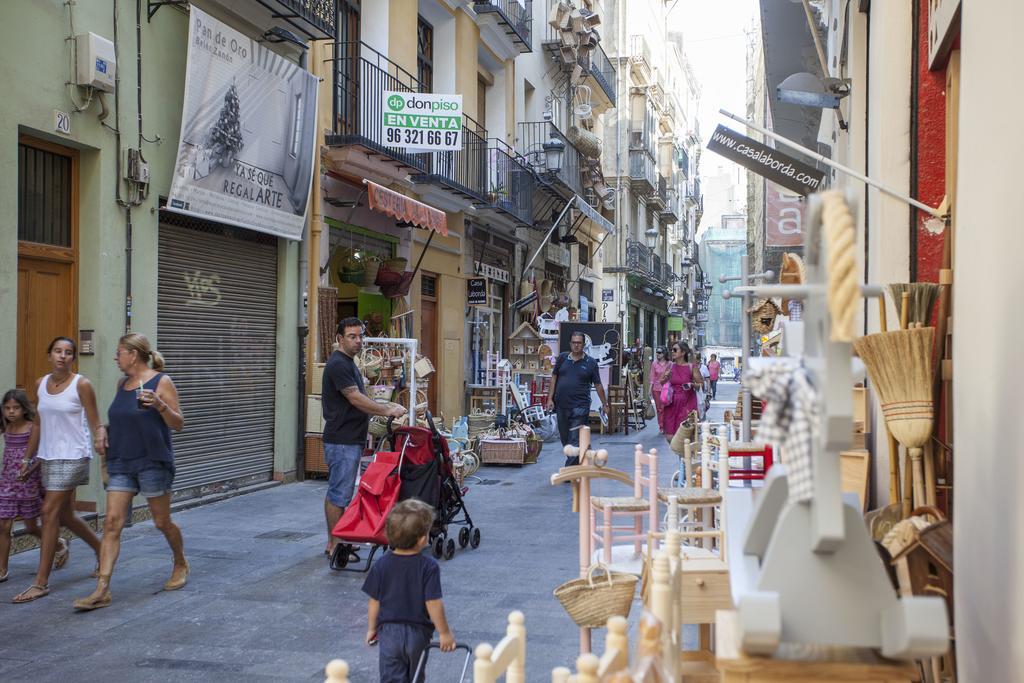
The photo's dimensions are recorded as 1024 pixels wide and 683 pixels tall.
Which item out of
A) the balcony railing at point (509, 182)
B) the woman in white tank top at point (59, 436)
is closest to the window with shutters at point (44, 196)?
the woman in white tank top at point (59, 436)

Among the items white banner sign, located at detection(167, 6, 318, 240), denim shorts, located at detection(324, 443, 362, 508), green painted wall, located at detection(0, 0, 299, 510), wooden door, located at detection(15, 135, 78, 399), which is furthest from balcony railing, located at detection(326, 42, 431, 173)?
denim shorts, located at detection(324, 443, 362, 508)

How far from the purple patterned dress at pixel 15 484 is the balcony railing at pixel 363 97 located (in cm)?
730

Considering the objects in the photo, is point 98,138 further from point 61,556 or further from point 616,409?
point 616,409

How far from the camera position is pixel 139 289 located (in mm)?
9719

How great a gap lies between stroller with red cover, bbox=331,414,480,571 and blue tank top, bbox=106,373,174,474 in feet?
4.61

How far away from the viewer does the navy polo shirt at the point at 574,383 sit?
12.1 m

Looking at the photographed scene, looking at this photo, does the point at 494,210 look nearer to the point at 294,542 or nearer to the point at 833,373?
the point at 294,542

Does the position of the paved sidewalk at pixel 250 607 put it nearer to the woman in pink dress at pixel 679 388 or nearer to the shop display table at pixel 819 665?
the woman in pink dress at pixel 679 388

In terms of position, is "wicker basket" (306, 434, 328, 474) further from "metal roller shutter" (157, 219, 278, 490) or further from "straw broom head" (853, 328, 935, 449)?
"straw broom head" (853, 328, 935, 449)

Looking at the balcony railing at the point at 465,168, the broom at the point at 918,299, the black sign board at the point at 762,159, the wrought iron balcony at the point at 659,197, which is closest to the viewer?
the broom at the point at 918,299

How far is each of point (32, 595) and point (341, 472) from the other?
2350mm

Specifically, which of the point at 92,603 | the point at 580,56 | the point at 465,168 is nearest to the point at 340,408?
the point at 92,603

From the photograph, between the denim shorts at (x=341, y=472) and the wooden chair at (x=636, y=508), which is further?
A: the denim shorts at (x=341, y=472)

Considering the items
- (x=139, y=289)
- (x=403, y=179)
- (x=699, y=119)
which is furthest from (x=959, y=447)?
(x=699, y=119)
